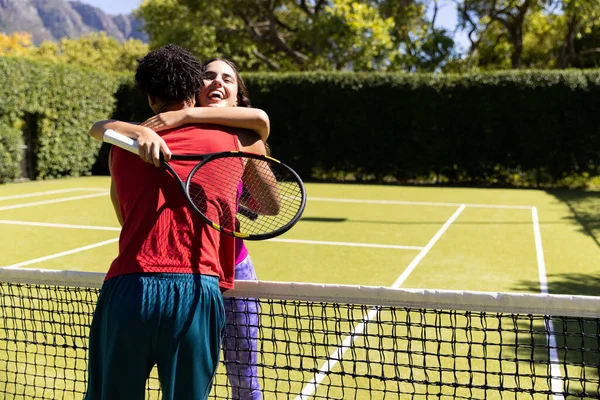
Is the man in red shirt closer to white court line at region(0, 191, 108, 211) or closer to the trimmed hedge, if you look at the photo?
white court line at region(0, 191, 108, 211)

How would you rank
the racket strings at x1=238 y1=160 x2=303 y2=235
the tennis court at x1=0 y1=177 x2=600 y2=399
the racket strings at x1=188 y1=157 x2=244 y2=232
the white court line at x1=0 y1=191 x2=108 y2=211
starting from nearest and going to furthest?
the racket strings at x1=188 y1=157 x2=244 y2=232
the racket strings at x1=238 y1=160 x2=303 y2=235
the tennis court at x1=0 y1=177 x2=600 y2=399
the white court line at x1=0 y1=191 x2=108 y2=211

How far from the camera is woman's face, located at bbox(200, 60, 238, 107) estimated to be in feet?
9.42

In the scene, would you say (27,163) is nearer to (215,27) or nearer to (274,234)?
(215,27)

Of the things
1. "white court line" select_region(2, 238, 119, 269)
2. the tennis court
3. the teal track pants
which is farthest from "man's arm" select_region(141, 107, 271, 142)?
"white court line" select_region(2, 238, 119, 269)

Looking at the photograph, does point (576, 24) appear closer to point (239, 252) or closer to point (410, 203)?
point (410, 203)

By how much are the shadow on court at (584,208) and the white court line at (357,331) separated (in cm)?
217

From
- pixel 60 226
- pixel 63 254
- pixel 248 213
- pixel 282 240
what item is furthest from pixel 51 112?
pixel 248 213

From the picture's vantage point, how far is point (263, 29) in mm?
32188

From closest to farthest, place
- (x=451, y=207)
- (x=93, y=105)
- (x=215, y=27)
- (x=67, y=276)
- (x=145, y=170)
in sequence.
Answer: (x=145, y=170), (x=67, y=276), (x=451, y=207), (x=93, y=105), (x=215, y=27)

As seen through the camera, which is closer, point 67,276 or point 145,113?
point 67,276

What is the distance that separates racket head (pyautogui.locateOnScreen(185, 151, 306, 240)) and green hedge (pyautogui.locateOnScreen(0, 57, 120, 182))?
1507 cm

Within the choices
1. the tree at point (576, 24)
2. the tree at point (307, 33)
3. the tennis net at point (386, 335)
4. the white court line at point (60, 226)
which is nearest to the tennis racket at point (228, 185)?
the tennis net at point (386, 335)

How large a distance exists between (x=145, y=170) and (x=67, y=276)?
1.36 m

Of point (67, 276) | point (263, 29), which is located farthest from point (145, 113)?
point (67, 276)
